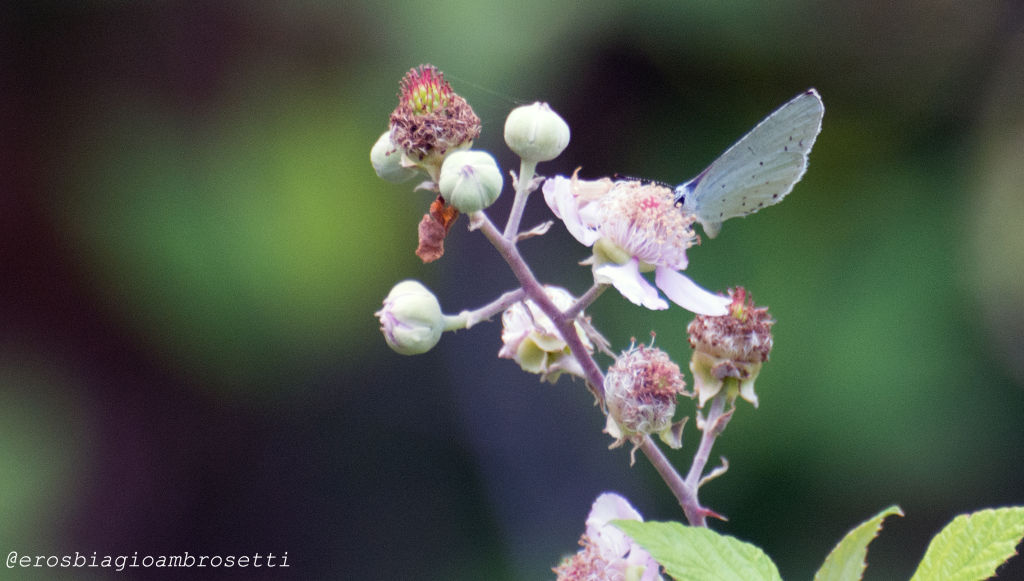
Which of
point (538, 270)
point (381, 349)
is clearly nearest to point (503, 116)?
point (538, 270)

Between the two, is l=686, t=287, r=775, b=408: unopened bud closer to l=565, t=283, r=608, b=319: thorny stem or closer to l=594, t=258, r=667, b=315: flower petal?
l=594, t=258, r=667, b=315: flower petal

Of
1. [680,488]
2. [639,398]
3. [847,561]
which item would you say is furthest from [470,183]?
[847,561]

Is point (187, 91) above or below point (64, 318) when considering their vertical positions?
above

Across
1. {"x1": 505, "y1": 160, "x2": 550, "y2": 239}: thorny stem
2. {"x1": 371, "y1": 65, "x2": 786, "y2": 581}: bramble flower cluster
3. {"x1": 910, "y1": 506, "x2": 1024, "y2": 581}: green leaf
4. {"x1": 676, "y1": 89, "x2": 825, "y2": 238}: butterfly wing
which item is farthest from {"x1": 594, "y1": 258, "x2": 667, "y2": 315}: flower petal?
{"x1": 910, "y1": 506, "x2": 1024, "y2": 581}: green leaf

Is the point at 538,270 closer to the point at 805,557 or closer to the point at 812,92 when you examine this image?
the point at 805,557

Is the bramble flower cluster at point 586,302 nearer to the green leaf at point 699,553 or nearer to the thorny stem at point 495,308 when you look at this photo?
the thorny stem at point 495,308
